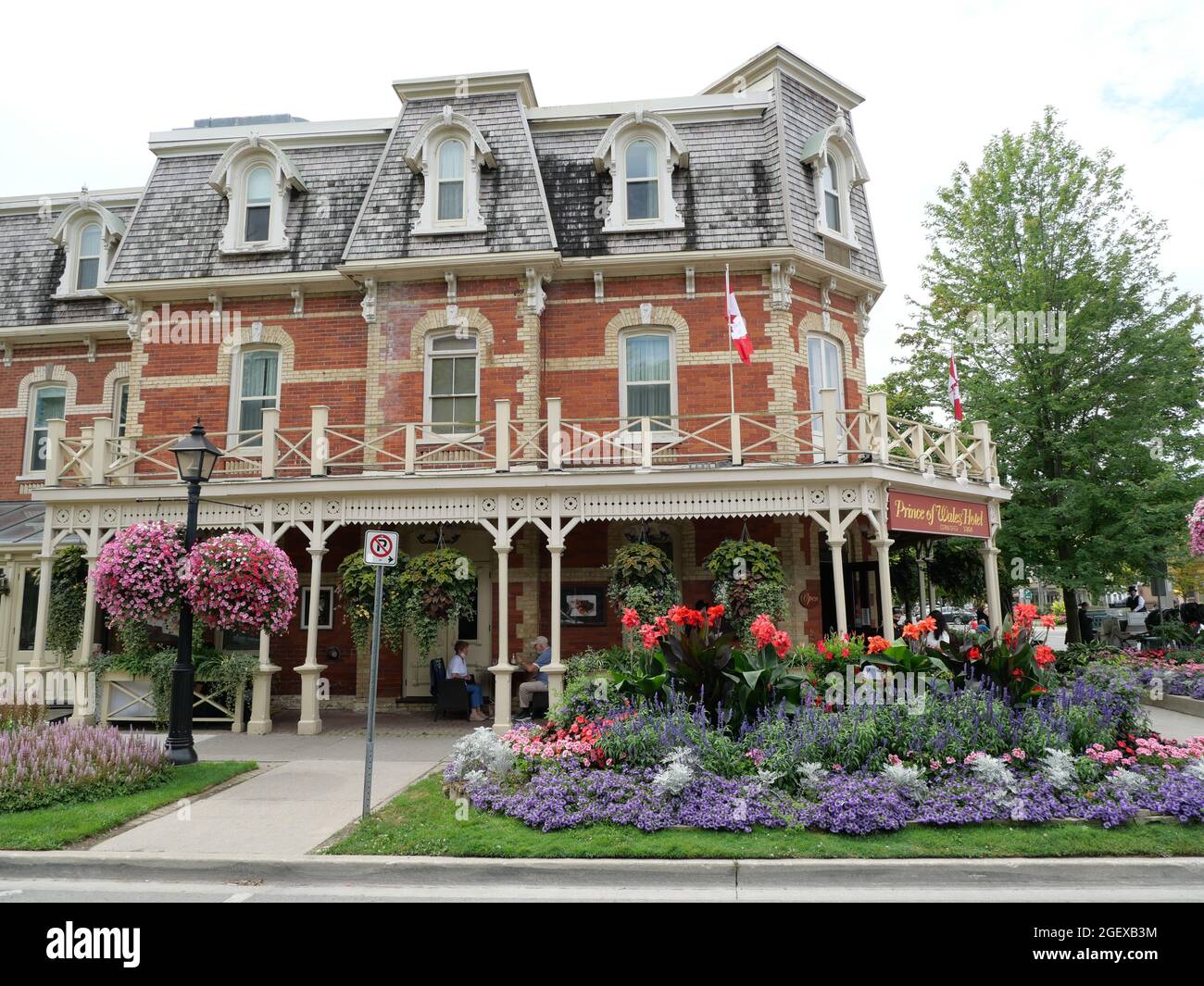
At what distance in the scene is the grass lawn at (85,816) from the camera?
6938mm

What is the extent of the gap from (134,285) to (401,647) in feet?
28.4

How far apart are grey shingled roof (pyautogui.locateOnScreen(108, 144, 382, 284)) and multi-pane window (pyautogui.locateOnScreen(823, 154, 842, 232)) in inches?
357

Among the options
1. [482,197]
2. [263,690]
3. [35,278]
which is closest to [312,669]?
[263,690]

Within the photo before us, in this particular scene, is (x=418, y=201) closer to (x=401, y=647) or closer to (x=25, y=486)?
(x=401, y=647)

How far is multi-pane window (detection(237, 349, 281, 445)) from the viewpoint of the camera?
15945 millimetres

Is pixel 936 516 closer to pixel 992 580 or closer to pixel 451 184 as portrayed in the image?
pixel 992 580

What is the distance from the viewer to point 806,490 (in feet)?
40.5

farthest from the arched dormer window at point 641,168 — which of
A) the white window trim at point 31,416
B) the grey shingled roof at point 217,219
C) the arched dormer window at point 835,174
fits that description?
the white window trim at point 31,416

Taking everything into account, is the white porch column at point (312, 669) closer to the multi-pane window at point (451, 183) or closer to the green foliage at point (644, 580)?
the green foliage at point (644, 580)

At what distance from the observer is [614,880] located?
6.15 m

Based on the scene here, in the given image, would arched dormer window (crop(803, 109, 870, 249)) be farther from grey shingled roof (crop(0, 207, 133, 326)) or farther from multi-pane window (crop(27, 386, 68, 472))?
multi-pane window (crop(27, 386, 68, 472))

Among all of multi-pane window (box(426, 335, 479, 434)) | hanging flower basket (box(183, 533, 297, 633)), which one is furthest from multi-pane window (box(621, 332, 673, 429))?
hanging flower basket (box(183, 533, 297, 633))

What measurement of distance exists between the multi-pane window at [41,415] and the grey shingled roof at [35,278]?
1.55 m
